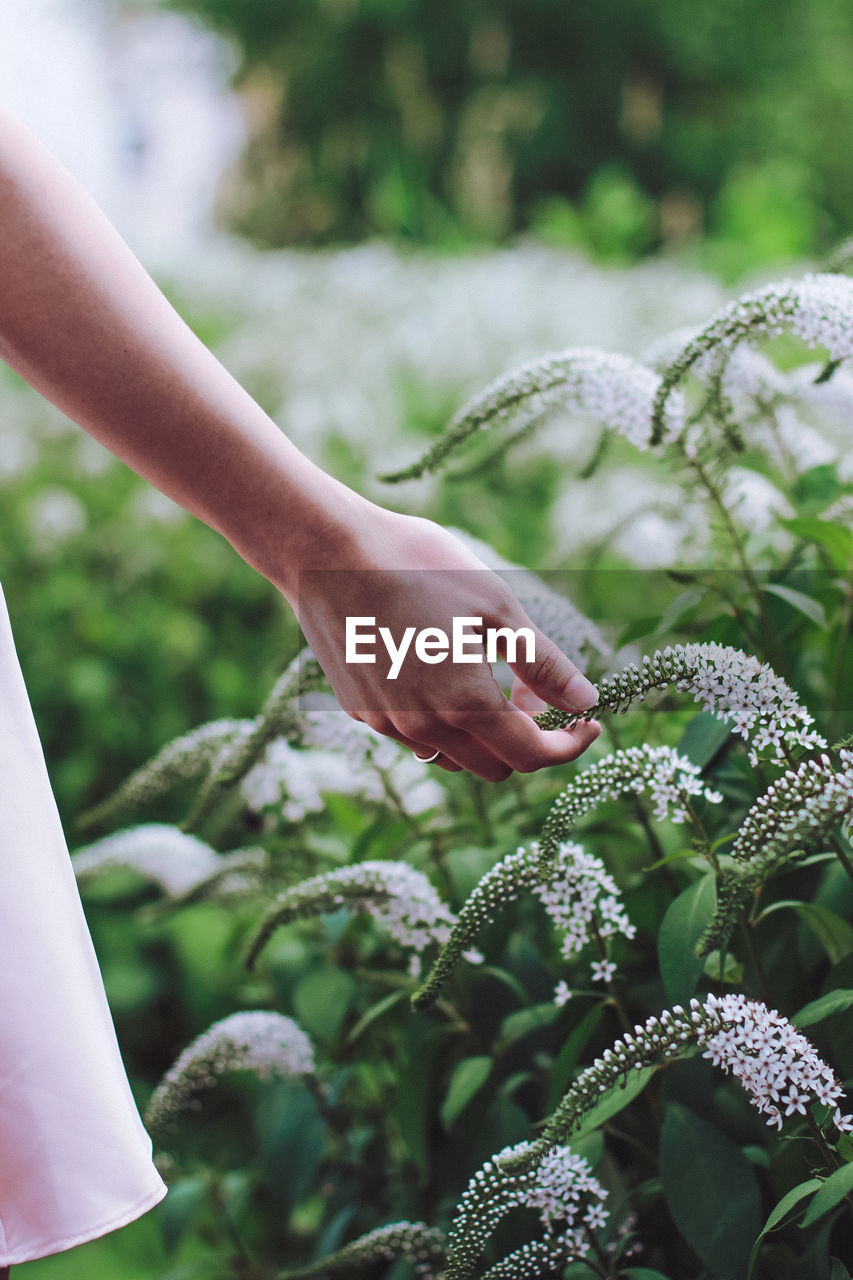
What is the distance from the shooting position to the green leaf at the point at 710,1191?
848 mm

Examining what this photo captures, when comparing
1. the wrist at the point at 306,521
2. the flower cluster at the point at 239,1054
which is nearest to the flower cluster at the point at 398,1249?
the flower cluster at the point at 239,1054

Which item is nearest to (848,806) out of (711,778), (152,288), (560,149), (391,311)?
(711,778)

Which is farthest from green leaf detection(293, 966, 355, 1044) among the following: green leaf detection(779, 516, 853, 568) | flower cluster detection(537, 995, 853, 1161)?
green leaf detection(779, 516, 853, 568)

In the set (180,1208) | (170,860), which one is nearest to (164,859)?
(170,860)

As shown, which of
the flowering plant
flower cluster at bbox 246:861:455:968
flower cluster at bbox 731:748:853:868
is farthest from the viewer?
flower cluster at bbox 246:861:455:968

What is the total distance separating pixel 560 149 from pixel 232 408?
1029cm

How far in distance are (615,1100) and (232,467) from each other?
0.61 metres

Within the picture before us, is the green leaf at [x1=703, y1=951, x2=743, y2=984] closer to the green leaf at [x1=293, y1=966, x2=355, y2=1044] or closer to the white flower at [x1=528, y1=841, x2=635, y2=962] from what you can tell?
the white flower at [x1=528, y1=841, x2=635, y2=962]

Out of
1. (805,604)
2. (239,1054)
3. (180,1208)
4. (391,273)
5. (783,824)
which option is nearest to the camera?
(783,824)

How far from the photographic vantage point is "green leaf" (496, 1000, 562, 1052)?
1029 millimetres

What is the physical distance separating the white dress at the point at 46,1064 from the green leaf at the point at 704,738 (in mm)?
585

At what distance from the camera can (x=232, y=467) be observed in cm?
74

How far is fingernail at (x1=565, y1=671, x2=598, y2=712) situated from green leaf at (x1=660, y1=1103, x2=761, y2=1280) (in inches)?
16.3

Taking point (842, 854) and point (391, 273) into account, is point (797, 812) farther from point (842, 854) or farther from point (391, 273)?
point (391, 273)
